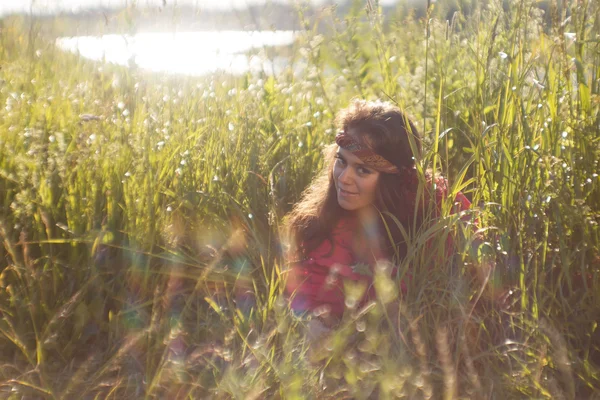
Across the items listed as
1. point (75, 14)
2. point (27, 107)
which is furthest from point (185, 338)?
point (75, 14)

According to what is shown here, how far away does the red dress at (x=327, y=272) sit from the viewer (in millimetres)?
2727

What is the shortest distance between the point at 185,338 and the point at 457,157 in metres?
1.52

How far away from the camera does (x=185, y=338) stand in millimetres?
2463

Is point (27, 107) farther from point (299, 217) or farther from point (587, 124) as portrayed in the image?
point (587, 124)

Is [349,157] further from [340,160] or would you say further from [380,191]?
[380,191]

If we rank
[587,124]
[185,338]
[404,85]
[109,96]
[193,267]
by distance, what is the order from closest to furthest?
1. [587,124]
2. [185,338]
3. [193,267]
4. [109,96]
5. [404,85]

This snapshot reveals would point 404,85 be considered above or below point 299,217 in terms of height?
above

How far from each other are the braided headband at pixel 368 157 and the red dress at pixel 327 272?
0.81 ft

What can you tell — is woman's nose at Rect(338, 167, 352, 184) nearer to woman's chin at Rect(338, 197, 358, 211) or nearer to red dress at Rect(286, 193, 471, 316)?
woman's chin at Rect(338, 197, 358, 211)

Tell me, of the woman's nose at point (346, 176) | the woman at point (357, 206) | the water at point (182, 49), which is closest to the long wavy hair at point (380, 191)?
the woman at point (357, 206)

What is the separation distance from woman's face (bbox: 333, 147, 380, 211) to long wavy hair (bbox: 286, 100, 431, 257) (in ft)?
0.12

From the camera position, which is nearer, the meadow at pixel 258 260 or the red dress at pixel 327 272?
the meadow at pixel 258 260

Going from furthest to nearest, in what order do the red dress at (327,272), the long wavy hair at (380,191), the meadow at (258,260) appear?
the long wavy hair at (380,191) < the red dress at (327,272) < the meadow at (258,260)

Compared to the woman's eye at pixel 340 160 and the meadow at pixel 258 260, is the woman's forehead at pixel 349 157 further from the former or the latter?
the meadow at pixel 258 260
